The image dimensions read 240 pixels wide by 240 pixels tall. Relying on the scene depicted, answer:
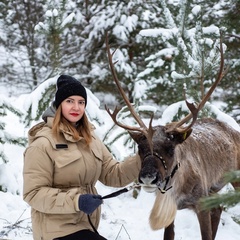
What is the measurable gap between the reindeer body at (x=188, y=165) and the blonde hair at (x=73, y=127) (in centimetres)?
48

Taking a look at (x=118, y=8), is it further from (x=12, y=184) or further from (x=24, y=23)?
(x=12, y=184)

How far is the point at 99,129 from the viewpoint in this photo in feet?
20.3

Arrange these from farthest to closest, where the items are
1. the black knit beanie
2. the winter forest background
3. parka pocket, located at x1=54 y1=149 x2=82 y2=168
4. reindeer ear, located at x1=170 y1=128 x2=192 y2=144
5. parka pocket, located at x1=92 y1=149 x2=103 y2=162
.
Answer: the winter forest background, reindeer ear, located at x1=170 y1=128 x2=192 y2=144, parka pocket, located at x1=92 y1=149 x2=103 y2=162, the black knit beanie, parka pocket, located at x1=54 y1=149 x2=82 y2=168

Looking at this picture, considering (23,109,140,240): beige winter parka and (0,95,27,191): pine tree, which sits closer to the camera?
(23,109,140,240): beige winter parka

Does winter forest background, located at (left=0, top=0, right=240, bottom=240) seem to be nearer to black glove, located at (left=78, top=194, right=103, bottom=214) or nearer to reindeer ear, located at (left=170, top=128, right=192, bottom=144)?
reindeer ear, located at (left=170, top=128, right=192, bottom=144)

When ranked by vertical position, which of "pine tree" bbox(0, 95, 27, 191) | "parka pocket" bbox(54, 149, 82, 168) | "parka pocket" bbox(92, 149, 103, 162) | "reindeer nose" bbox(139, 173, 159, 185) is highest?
"parka pocket" bbox(54, 149, 82, 168)

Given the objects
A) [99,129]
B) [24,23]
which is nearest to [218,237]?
[99,129]

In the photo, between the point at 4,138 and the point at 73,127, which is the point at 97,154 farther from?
the point at 4,138

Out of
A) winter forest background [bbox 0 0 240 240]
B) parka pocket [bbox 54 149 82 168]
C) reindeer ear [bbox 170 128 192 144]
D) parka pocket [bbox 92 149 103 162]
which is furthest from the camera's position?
winter forest background [bbox 0 0 240 240]

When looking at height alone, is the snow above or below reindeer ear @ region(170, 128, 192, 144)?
below

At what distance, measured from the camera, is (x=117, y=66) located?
12.2 meters

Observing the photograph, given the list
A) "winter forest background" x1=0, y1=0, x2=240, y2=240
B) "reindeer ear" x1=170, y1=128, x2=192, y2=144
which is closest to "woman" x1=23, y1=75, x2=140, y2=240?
"reindeer ear" x1=170, y1=128, x2=192, y2=144

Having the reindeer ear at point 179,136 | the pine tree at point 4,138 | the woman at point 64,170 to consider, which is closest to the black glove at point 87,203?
the woman at point 64,170

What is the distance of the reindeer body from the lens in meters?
3.56
